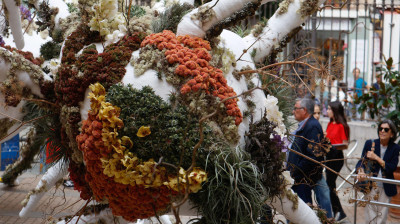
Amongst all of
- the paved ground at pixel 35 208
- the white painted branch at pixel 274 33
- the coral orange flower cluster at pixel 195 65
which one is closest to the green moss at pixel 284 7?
the white painted branch at pixel 274 33

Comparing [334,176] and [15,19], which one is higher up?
[15,19]

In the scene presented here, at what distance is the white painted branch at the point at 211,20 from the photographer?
305cm

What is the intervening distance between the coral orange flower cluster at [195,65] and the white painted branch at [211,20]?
0.20 ft

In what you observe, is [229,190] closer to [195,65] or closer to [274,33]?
[195,65]

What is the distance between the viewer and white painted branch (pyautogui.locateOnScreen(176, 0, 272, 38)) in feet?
10.0

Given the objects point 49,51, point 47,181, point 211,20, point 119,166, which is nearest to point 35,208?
point 47,181

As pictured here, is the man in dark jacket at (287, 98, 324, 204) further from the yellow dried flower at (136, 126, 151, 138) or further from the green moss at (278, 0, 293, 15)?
the yellow dried flower at (136, 126, 151, 138)

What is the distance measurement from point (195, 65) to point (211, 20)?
329mm

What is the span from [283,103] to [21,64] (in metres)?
1.72

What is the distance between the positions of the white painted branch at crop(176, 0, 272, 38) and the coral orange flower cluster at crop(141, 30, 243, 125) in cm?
6

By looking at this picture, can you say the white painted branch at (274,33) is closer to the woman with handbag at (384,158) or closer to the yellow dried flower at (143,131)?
the yellow dried flower at (143,131)

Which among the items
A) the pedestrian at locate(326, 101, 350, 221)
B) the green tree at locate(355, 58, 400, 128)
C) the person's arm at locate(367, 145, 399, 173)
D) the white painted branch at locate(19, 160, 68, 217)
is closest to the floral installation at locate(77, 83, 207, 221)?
the white painted branch at locate(19, 160, 68, 217)

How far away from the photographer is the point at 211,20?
10.1ft

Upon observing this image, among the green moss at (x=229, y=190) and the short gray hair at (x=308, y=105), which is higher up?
the short gray hair at (x=308, y=105)
